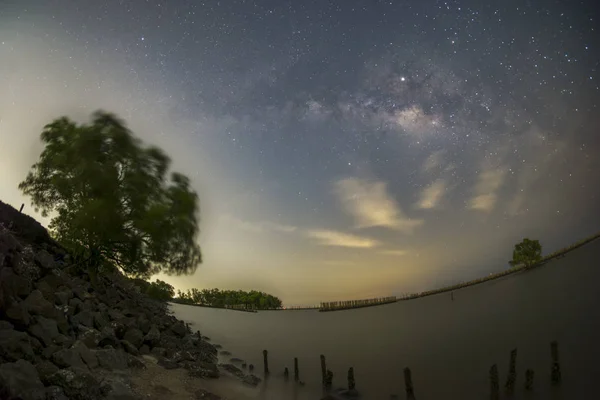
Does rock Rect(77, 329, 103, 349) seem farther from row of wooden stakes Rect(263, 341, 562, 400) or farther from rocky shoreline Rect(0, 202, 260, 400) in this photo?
row of wooden stakes Rect(263, 341, 562, 400)

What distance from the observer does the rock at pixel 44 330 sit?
33.3 feet

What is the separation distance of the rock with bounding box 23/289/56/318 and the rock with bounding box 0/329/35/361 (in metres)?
2.56

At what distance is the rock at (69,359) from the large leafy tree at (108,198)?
13734mm

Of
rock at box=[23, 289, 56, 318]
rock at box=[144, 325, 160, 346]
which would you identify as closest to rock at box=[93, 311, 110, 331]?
rock at box=[144, 325, 160, 346]

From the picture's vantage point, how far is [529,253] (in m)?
138

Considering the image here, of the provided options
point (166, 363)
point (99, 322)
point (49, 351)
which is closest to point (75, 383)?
point (49, 351)

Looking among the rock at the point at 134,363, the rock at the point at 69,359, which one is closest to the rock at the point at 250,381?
the rock at the point at 134,363

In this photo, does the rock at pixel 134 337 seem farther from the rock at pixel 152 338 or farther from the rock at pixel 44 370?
the rock at pixel 44 370

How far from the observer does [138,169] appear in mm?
24703

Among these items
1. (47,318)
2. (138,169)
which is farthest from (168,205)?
(47,318)

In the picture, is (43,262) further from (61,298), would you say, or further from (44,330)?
(44,330)

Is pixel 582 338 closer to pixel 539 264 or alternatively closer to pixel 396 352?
pixel 396 352

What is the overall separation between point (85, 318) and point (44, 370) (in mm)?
7608

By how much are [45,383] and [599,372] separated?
140 feet
